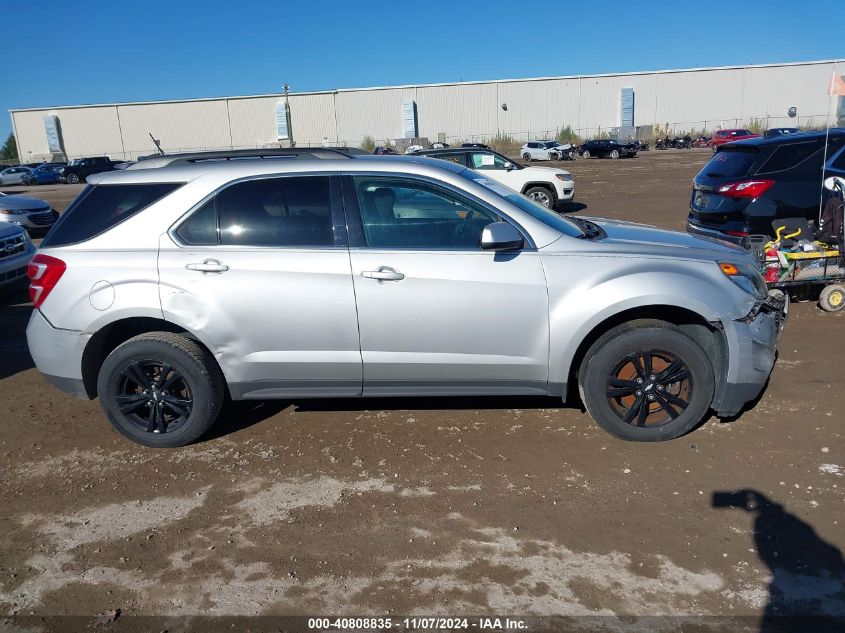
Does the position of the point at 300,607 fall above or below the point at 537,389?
below

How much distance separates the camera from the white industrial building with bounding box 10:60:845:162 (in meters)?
63.5

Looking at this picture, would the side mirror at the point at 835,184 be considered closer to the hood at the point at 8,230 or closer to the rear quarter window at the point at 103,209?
the rear quarter window at the point at 103,209

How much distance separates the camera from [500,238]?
13.0ft

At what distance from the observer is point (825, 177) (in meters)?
7.39

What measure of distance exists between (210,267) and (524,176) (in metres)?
13.4

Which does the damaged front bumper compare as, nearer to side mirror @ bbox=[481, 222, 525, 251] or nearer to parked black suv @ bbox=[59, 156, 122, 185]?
side mirror @ bbox=[481, 222, 525, 251]

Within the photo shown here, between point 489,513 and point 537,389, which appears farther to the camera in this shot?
point 537,389

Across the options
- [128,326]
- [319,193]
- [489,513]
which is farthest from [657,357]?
[128,326]

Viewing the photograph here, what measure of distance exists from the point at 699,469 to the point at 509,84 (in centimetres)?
6467

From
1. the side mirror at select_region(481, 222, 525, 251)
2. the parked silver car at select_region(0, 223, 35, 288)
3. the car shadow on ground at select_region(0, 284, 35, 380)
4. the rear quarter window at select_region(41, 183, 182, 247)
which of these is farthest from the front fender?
the parked silver car at select_region(0, 223, 35, 288)

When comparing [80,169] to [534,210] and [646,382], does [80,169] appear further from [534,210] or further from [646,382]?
[646,382]

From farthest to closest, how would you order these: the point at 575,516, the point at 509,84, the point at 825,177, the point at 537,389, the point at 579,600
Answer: the point at 509,84 < the point at 825,177 < the point at 537,389 < the point at 575,516 < the point at 579,600

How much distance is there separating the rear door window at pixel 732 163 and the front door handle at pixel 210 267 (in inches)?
236

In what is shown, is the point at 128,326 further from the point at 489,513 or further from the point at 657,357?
the point at 657,357
